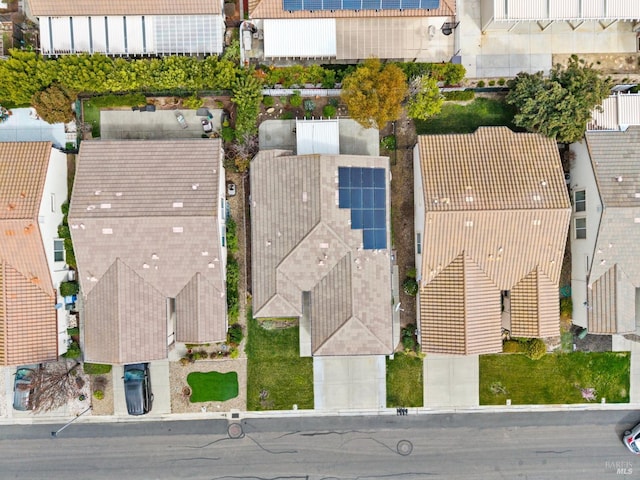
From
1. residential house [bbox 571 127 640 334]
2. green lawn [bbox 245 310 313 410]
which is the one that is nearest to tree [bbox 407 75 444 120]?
residential house [bbox 571 127 640 334]

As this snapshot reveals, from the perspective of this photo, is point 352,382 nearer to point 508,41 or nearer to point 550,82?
point 550,82

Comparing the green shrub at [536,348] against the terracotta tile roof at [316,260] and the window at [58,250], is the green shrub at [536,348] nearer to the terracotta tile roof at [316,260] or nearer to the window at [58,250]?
the terracotta tile roof at [316,260]

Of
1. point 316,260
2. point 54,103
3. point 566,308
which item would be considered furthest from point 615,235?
point 54,103

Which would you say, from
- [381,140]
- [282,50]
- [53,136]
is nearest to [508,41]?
[381,140]

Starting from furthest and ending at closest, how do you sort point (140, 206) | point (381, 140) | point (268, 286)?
point (381, 140) → point (268, 286) → point (140, 206)

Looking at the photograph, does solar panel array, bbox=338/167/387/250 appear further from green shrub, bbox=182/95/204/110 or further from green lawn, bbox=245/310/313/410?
green shrub, bbox=182/95/204/110

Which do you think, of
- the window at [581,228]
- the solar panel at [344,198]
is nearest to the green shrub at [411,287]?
the solar panel at [344,198]
